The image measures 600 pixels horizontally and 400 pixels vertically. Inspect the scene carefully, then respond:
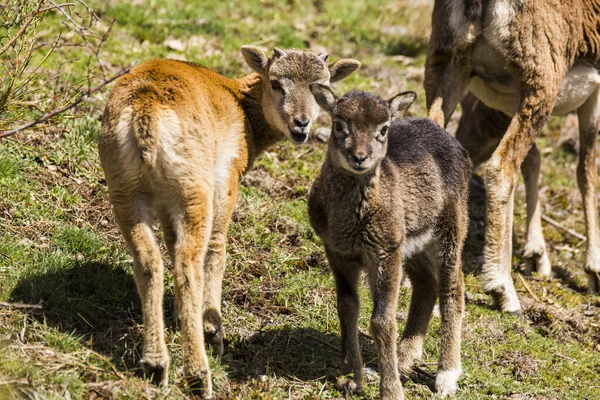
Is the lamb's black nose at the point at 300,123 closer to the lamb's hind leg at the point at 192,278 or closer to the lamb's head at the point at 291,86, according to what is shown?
the lamb's head at the point at 291,86

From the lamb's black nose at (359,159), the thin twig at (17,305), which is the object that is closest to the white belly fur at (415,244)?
the lamb's black nose at (359,159)

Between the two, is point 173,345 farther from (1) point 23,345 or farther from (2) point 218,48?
(2) point 218,48

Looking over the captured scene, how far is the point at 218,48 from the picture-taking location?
1188cm

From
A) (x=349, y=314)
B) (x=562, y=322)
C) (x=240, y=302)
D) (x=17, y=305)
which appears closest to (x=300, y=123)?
(x=240, y=302)

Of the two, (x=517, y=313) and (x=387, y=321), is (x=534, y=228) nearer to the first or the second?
(x=517, y=313)

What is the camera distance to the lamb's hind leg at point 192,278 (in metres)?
5.55

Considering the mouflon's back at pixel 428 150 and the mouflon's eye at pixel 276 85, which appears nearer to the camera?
the mouflon's back at pixel 428 150

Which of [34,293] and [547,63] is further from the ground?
[547,63]

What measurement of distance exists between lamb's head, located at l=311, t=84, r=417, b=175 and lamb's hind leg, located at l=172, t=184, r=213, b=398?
1.06 metres

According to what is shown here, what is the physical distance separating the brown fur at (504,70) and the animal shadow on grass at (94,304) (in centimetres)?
364

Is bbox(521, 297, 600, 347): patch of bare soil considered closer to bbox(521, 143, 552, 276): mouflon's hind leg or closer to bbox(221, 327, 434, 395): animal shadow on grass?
bbox(521, 143, 552, 276): mouflon's hind leg

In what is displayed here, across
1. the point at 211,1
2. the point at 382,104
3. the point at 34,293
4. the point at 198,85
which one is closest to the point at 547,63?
the point at 382,104

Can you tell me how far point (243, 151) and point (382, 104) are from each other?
140 cm

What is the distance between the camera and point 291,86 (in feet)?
24.0
